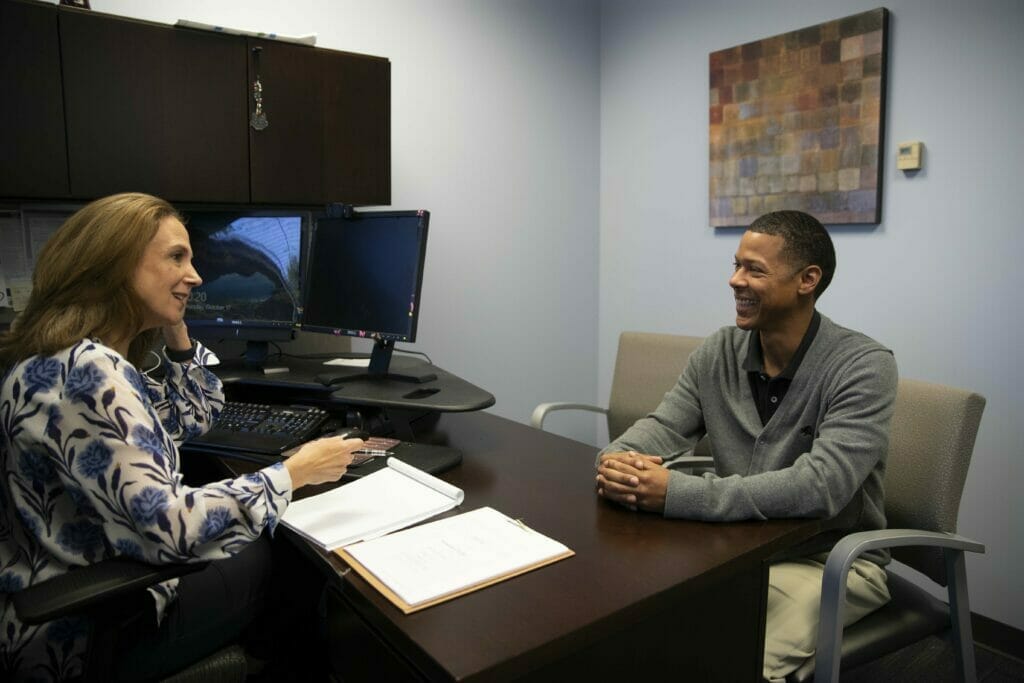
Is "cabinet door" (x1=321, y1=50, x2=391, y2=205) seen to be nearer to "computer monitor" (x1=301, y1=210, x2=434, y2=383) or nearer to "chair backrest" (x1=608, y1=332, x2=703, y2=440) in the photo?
"computer monitor" (x1=301, y1=210, x2=434, y2=383)

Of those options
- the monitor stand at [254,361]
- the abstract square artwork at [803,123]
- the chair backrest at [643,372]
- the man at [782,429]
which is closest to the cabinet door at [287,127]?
the monitor stand at [254,361]

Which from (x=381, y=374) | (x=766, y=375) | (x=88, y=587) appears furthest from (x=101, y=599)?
(x=766, y=375)

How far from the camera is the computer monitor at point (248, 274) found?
6.82 feet

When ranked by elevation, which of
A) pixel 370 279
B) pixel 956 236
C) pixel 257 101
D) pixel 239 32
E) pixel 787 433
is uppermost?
pixel 239 32

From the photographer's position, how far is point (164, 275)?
127 centimetres

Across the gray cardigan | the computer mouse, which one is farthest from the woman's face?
the gray cardigan

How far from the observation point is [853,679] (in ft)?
6.75

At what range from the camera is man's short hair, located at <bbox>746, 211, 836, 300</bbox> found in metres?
1.50

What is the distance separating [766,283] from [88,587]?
132cm

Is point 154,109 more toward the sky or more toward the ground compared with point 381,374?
more toward the sky

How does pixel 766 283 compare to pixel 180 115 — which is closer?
pixel 766 283

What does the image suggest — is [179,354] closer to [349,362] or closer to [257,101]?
[349,362]

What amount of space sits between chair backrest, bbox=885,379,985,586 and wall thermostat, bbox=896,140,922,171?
95cm

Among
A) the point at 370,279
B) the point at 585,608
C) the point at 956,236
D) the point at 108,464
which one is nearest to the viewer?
the point at 585,608
